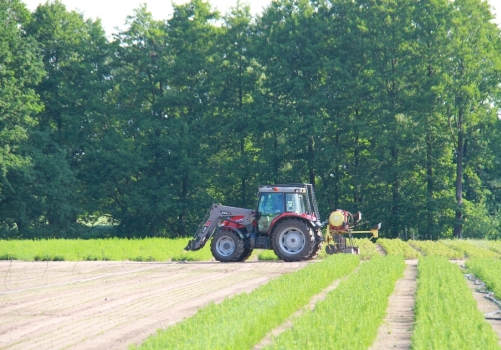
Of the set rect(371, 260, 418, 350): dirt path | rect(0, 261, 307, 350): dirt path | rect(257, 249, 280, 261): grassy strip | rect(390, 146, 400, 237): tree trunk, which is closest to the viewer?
rect(371, 260, 418, 350): dirt path

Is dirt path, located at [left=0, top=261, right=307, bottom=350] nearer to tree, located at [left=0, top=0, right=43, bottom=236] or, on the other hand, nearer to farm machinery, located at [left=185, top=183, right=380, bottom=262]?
farm machinery, located at [left=185, top=183, right=380, bottom=262]

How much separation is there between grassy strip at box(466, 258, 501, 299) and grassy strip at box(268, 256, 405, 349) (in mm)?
1887

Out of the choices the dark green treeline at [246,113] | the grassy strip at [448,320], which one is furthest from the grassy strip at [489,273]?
the dark green treeline at [246,113]

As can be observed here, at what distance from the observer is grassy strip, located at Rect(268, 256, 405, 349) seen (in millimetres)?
7910

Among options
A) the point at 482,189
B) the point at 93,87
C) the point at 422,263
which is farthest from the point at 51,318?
the point at 482,189

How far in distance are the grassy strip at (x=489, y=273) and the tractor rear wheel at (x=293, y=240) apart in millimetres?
4458

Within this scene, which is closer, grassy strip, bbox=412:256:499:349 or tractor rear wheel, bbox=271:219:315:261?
grassy strip, bbox=412:256:499:349

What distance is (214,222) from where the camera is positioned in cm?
2245

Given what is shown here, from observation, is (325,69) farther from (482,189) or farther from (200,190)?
(482,189)

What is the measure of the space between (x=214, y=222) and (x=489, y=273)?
9023mm

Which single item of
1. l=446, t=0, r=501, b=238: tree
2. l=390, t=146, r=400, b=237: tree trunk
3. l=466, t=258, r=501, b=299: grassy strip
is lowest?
l=466, t=258, r=501, b=299: grassy strip

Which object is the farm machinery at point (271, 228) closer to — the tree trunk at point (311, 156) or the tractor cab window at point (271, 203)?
the tractor cab window at point (271, 203)

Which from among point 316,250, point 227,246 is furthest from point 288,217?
point 227,246

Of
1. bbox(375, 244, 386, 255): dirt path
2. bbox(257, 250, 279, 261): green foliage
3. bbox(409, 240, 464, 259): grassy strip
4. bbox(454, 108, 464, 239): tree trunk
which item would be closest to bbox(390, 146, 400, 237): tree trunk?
bbox(454, 108, 464, 239): tree trunk
